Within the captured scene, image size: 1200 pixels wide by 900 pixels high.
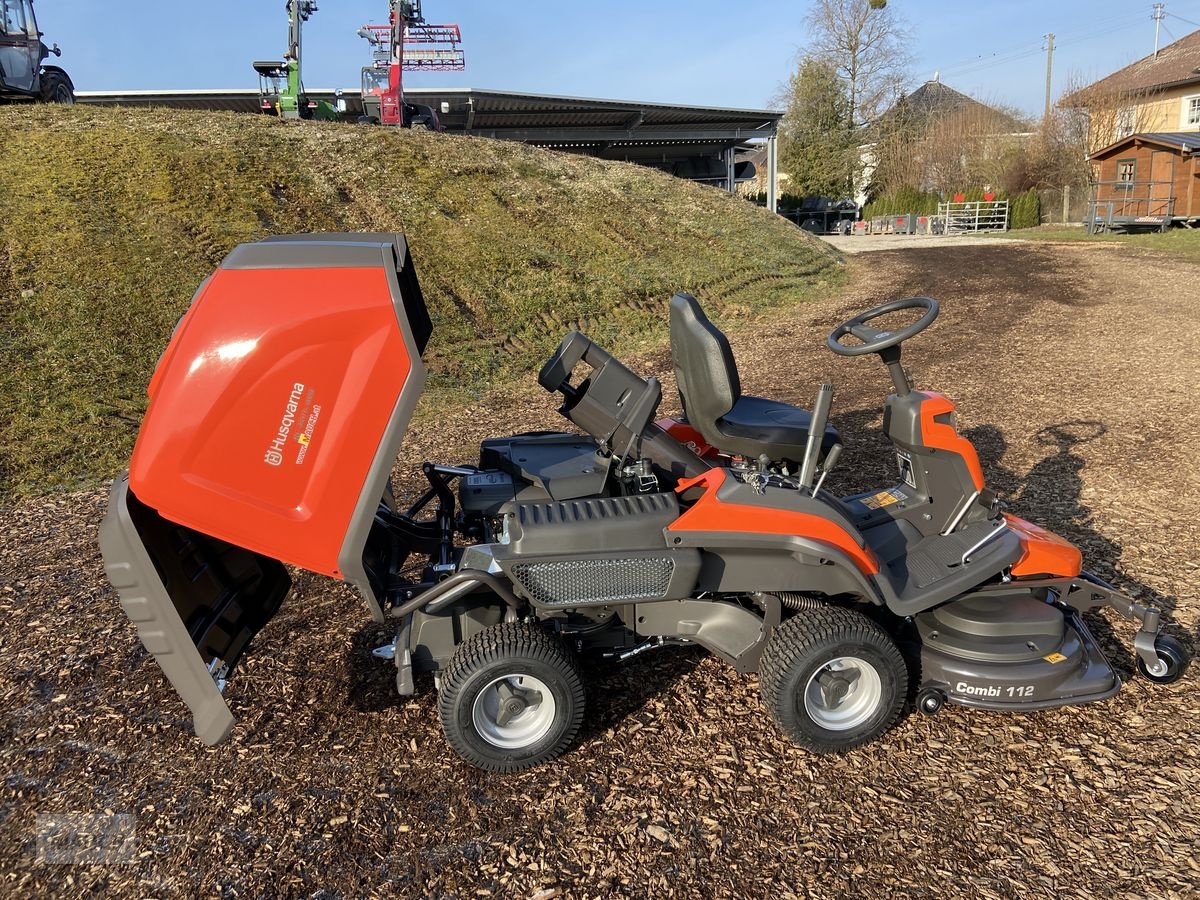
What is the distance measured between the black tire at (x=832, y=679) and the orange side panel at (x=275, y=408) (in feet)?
Result: 5.26

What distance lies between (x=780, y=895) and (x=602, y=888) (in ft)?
1.80

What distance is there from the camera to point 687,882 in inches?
101

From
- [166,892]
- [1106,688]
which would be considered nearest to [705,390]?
[1106,688]

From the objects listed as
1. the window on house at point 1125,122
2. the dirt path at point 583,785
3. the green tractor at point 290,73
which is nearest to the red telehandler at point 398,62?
the green tractor at point 290,73

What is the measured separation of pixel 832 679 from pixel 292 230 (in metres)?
10.7

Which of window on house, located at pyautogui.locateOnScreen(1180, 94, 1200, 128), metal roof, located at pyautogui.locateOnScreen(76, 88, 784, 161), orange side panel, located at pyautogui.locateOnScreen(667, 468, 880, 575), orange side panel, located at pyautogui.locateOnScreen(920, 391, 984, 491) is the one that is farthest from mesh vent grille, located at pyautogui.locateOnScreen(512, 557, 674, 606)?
window on house, located at pyautogui.locateOnScreen(1180, 94, 1200, 128)

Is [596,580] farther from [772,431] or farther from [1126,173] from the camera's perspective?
[1126,173]

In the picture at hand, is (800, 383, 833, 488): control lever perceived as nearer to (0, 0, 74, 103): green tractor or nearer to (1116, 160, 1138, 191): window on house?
(0, 0, 74, 103): green tractor

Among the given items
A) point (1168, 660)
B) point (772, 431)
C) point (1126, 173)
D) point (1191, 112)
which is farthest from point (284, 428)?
→ point (1191, 112)

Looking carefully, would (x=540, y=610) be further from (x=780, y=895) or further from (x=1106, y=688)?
(x=1106, y=688)

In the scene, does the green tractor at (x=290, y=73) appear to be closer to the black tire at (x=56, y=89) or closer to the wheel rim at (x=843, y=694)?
the black tire at (x=56, y=89)

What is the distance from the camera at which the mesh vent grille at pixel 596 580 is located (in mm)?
2822

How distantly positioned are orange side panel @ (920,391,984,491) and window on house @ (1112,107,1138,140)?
39.1m

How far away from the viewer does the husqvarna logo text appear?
8.49 feet
